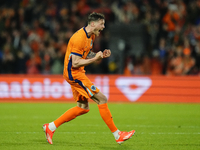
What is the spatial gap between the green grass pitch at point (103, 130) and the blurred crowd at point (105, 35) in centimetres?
430

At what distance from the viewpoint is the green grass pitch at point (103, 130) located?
5922mm

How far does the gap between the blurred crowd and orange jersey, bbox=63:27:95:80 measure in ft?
29.1

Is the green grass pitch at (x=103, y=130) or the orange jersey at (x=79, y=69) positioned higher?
the orange jersey at (x=79, y=69)

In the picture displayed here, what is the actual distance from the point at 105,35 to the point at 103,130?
981 cm

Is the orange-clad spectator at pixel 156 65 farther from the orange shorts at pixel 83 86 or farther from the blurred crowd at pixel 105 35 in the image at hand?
the orange shorts at pixel 83 86

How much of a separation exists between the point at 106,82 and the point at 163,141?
7.92m

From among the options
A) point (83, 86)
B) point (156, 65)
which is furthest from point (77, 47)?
point (156, 65)

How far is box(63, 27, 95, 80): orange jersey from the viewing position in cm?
599

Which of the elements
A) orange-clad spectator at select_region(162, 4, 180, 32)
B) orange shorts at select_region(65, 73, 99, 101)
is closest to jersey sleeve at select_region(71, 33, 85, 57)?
orange shorts at select_region(65, 73, 99, 101)

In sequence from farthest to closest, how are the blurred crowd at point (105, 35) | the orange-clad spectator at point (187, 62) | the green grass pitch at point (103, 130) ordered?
the blurred crowd at point (105, 35), the orange-clad spectator at point (187, 62), the green grass pitch at point (103, 130)

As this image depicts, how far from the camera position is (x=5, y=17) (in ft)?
59.9

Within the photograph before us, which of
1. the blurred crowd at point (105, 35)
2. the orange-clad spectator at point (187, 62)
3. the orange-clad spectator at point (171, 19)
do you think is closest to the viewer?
the orange-clad spectator at point (187, 62)

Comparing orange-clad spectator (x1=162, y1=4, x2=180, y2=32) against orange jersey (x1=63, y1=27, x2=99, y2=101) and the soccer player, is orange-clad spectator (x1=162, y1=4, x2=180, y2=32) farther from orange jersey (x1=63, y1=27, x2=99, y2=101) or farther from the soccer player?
orange jersey (x1=63, y1=27, x2=99, y2=101)

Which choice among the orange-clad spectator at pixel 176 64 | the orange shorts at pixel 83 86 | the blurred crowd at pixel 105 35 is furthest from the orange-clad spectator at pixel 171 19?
the orange shorts at pixel 83 86
